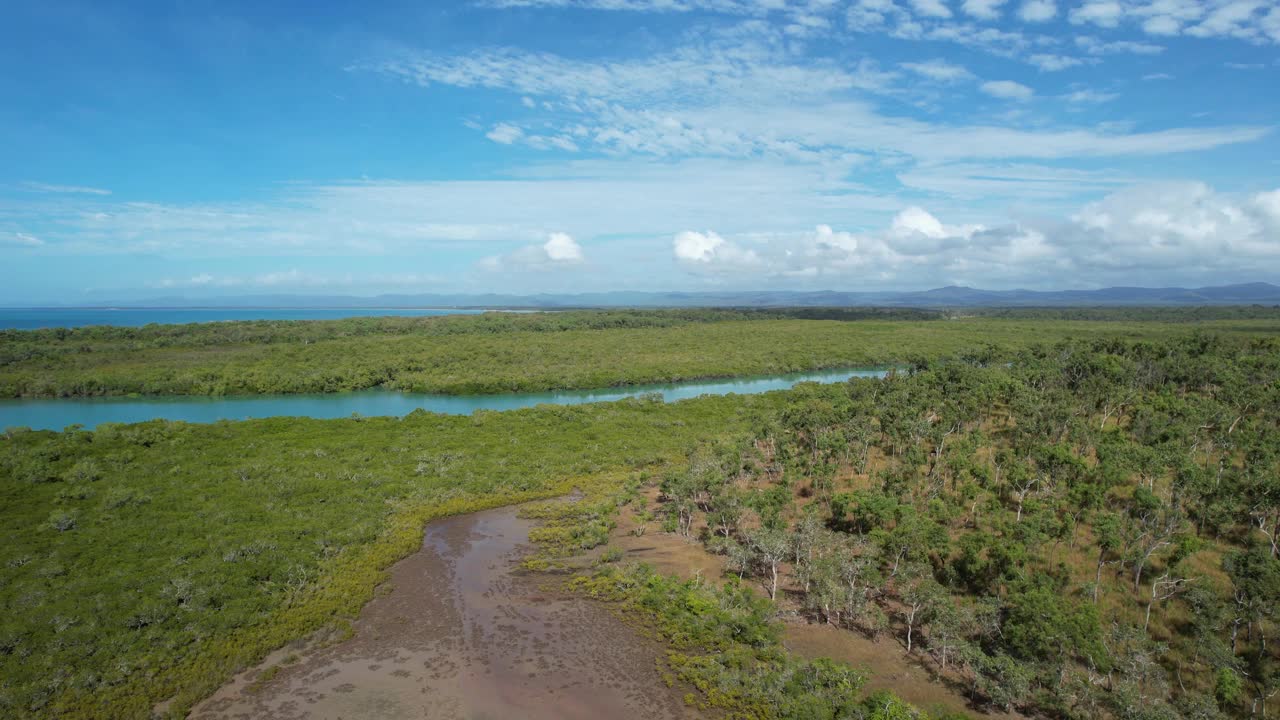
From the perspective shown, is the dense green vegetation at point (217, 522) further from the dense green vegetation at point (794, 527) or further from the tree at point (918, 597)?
the tree at point (918, 597)

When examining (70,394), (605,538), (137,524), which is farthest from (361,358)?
(605,538)

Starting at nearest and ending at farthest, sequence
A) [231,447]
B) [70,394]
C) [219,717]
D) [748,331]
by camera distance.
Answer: [219,717] < [231,447] < [70,394] < [748,331]

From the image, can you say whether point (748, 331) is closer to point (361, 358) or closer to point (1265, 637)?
point (361, 358)

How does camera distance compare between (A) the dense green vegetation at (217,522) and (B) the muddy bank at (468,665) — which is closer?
(B) the muddy bank at (468,665)

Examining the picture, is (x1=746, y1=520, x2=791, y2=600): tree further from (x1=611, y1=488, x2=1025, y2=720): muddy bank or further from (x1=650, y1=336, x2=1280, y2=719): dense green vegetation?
(x1=611, y1=488, x2=1025, y2=720): muddy bank

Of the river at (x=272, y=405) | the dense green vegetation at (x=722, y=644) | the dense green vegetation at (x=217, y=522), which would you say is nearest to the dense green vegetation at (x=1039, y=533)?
the dense green vegetation at (x=722, y=644)

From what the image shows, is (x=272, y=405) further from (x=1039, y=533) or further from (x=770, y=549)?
(x=1039, y=533)

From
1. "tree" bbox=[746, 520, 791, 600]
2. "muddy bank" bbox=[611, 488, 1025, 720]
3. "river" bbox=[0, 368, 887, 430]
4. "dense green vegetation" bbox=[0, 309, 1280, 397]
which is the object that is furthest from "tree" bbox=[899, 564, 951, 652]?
"dense green vegetation" bbox=[0, 309, 1280, 397]
